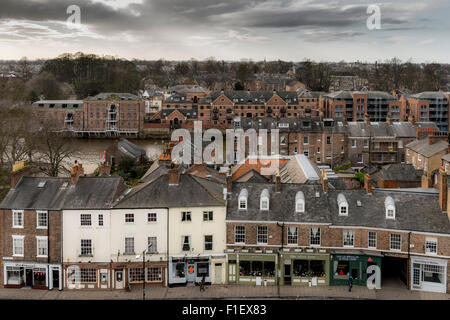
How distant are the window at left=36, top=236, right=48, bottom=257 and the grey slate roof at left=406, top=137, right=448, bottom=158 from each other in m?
29.0

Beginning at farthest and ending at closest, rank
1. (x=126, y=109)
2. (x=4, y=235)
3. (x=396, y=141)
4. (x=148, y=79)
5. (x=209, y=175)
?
(x=148, y=79) → (x=126, y=109) → (x=396, y=141) → (x=209, y=175) → (x=4, y=235)

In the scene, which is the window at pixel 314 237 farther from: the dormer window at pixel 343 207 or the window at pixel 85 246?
the window at pixel 85 246

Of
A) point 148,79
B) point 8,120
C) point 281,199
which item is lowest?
point 281,199

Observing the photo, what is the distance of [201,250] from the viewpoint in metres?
23.4

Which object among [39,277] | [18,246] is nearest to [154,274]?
[39,277]

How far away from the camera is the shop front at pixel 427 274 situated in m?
21.6

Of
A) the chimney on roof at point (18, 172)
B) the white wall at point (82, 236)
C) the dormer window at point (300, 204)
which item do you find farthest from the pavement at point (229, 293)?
the chimney on roof at point (18, 172)

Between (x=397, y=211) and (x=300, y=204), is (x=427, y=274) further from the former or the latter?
(x=300, y=204)

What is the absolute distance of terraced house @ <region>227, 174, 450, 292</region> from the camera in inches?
862

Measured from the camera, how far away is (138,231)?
915 inches
